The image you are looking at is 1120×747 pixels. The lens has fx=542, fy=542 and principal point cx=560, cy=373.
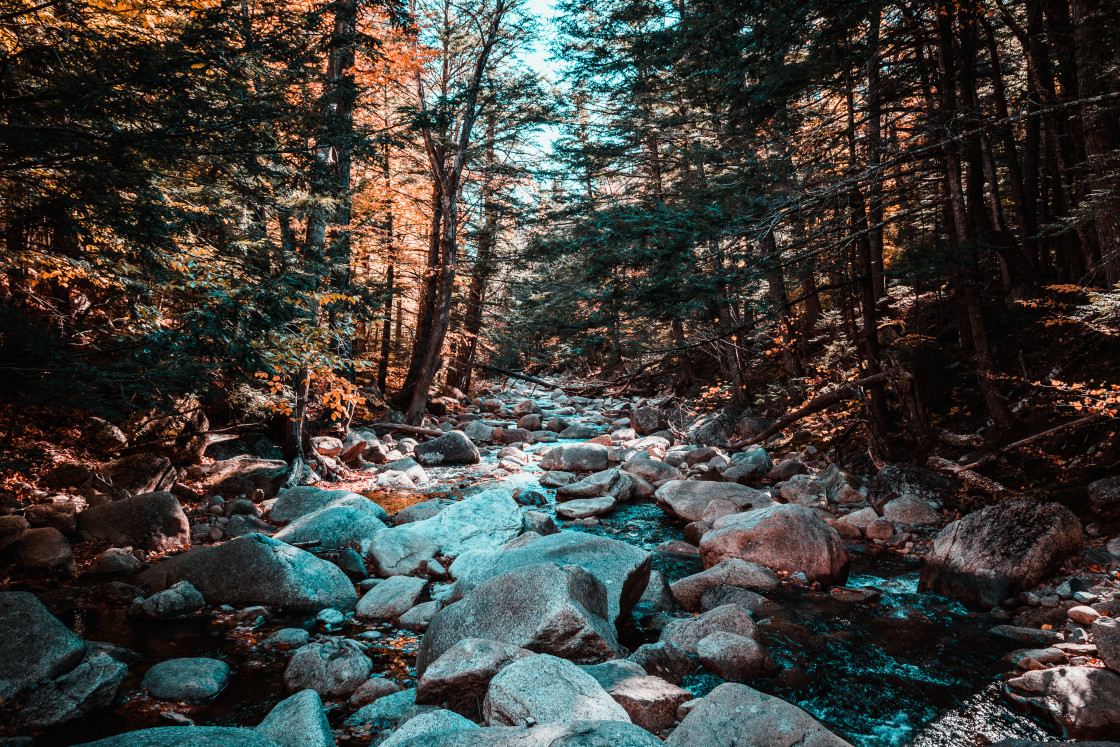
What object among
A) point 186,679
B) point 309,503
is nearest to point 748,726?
point 186,679

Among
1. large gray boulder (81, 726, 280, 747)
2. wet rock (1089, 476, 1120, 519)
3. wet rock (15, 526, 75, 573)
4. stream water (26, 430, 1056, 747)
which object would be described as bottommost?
stream water (26, 430, 1056, 747)

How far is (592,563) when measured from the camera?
206 inches

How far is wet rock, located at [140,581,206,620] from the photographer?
5.09 m

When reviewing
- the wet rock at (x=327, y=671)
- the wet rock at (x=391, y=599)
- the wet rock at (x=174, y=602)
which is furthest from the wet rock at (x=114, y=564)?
the wet rock at (x=327, y=671)

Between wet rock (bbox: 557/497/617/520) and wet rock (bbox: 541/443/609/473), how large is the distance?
2371 mm

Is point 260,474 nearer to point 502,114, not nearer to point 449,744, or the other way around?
point 449,744

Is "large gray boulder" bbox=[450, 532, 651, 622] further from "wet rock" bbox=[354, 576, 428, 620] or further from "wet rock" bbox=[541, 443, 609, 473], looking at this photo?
"wet rock" bbox=[541, 443, 609, 473]

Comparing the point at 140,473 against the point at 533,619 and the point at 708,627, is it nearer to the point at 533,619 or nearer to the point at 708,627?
the point at 533,619

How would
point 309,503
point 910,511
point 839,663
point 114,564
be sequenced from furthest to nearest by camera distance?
point 309,503 → point 910,511 → point 114,564 → point 839,663

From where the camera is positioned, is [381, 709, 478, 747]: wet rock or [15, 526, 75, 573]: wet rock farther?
[15, 526, 75, 573]: wet rock

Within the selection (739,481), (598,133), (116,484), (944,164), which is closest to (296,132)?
(116,484)

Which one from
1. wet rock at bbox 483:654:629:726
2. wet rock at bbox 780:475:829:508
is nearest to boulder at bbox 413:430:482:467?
wet rock at bbox 780:475:829:508

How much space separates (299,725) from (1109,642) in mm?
5362

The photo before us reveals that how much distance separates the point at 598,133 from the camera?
14430 mm
